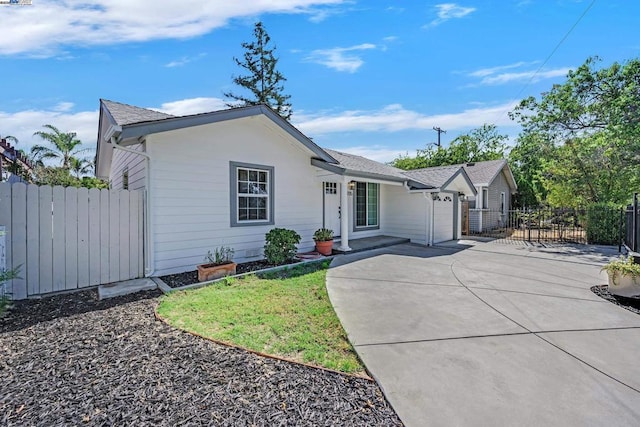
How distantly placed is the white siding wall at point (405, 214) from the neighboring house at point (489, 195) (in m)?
6.75

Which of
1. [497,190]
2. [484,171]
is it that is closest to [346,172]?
[484,171]

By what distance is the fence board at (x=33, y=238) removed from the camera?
5098 mm

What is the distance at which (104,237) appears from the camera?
5.91 metres

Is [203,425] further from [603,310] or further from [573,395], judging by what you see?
[603,310]

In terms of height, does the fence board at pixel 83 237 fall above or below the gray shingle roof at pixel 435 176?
below

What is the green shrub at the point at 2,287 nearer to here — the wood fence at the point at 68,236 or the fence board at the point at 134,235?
the wood fence at the point at 68,236

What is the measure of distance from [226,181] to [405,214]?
750 cm

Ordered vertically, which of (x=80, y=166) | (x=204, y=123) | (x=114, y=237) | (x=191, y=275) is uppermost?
(x=80, y=166)

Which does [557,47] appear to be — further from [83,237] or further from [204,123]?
[83,237]

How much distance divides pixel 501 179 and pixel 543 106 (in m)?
7.28

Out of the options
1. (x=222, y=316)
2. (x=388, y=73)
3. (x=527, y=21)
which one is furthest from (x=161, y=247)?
(x=527, y=21)

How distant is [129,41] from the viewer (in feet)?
27.8

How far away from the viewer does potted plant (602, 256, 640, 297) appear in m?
5.14

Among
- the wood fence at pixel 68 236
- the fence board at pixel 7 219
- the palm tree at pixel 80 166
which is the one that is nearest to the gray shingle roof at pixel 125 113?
the wood fence at pixel 68 236
